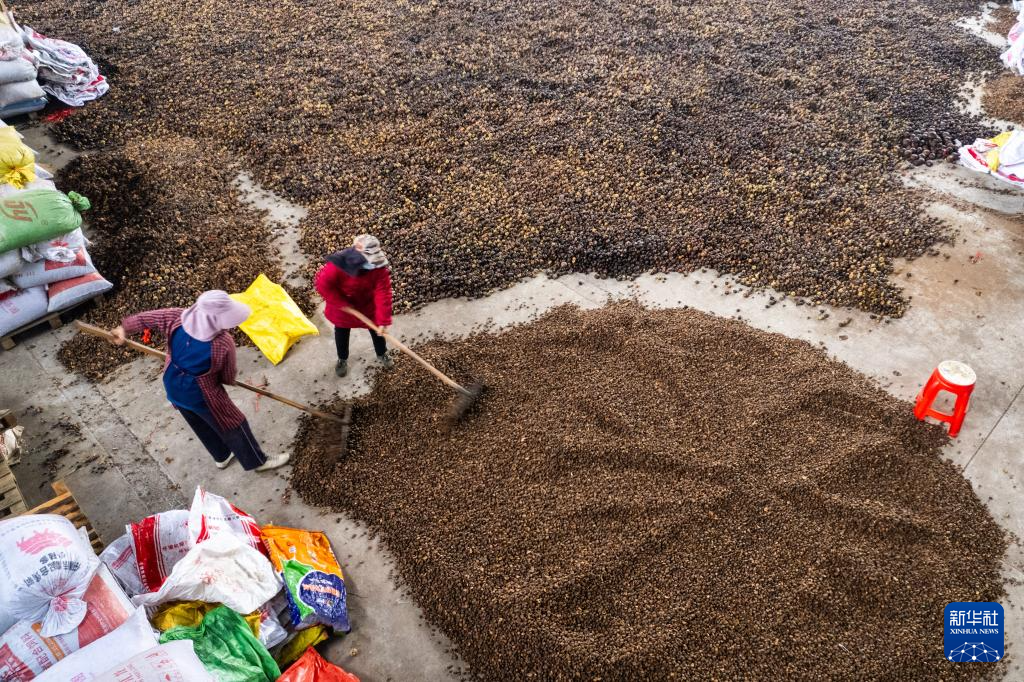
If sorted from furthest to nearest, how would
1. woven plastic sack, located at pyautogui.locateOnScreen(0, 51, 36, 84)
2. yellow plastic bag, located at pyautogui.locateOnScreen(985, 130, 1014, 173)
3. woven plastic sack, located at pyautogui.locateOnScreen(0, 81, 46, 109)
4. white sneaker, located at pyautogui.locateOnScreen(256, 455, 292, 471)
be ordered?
woven plastic sack, located at pyautogui.locateOnScreen(0, 81, 46, 109) < woven plastic sack, located at pyautogui.locateOnScreen(0, 51, 36, 84) < yellow plastic bag, located at pyautogui.locateOnScreen(985, 130, 1014, 173) < white sneaker, located at pyautogui.locateOnScreen(256, 455, 292, 471)

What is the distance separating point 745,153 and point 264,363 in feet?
17.6

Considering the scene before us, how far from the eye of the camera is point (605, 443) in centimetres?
448

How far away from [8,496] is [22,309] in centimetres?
211

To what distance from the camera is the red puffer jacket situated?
15.3 ft

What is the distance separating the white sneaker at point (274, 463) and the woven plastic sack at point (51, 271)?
2.60 metres

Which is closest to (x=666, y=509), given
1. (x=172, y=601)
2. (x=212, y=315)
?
(x=172, y=601)

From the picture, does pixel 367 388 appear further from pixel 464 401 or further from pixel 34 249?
pixel 34 249

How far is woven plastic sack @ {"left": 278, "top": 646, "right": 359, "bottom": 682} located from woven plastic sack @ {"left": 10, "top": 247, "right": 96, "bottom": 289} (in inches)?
157

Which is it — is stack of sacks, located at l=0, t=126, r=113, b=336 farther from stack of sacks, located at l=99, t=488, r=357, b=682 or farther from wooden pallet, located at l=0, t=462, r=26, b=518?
stack of sacks, located at l=99, t=488, r=357, b=682

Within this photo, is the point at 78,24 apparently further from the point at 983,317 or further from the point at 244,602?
the point at 983,317

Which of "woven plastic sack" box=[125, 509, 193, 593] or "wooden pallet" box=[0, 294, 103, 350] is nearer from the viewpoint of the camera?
"woven plastic sack" box=[125, 509, 193, 593]

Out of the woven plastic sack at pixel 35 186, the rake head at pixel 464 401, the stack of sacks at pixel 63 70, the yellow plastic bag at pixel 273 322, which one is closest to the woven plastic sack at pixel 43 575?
the rake head at pixel 464 401

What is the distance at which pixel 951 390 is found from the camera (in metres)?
4.45

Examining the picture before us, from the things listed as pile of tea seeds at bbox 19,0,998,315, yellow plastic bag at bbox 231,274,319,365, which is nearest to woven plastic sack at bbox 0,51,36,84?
pile of tea seeds at bbox 19,0,998,315
